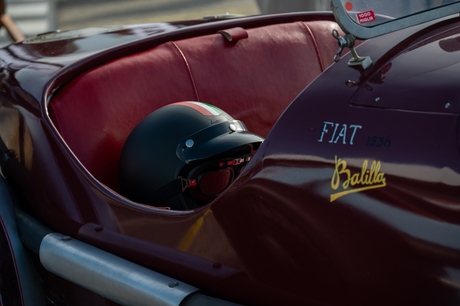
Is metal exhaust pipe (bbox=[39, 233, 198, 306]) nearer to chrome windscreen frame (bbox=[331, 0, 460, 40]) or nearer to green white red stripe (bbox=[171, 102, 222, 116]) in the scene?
green white red stripe (bbox=[171, 102, 222, 116])

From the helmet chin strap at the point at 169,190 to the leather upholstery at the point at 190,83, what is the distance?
239 mm

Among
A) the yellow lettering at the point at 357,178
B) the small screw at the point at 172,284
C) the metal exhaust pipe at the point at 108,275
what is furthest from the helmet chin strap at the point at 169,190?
the yellow lettering at the point at 357,178

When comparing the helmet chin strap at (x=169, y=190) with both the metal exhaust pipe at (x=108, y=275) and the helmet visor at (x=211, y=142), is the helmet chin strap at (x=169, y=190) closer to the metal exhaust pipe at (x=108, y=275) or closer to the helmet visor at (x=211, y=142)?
the helmet visor at (x=211, y=142)

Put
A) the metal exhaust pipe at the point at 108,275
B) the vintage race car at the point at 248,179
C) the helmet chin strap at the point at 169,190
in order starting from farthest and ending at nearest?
1. the helmet chin strap at the point at 169,190
2. the metal exhaust pipe at the point at 108,275
3. the vintage race car at the point at 248,179

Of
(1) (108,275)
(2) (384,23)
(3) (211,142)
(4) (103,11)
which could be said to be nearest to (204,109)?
(3) (211,142)

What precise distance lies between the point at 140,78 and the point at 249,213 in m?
0.92

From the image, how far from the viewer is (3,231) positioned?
5.28 feet

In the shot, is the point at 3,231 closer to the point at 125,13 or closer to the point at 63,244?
the point at 63,244

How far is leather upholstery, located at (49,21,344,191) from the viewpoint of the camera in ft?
5.43

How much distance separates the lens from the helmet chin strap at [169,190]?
147 cm

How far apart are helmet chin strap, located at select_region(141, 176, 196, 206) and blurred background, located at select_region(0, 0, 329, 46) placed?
8.38m

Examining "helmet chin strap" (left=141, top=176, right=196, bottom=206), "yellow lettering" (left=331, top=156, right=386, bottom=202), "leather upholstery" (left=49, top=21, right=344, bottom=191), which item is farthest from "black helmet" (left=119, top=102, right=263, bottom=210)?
"yellow lettering" (left=331, top=156, right=386, bottom=202)

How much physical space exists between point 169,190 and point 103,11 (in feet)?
33.7

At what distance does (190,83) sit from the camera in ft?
6.36
